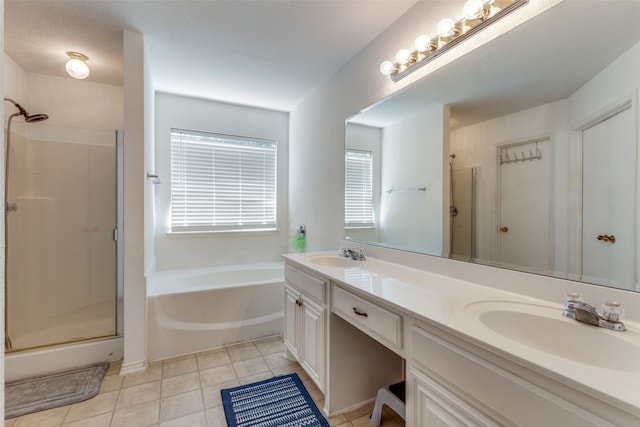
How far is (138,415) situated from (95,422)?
21 centimetres

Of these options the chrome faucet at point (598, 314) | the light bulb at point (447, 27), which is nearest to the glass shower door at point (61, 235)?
the light bulb at point (447, 27)

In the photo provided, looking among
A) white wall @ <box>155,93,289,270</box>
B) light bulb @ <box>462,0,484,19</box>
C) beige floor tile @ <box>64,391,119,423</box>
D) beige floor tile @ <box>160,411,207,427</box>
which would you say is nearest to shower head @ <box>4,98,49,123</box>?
white wall @ <box>155,93,289,270</box>

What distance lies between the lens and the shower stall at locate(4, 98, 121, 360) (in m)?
2.27

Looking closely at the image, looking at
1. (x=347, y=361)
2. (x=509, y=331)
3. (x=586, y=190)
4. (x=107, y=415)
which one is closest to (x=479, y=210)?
(x=586, y=190)

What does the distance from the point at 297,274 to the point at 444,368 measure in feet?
3.89

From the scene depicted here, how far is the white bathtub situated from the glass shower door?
18.1 inches

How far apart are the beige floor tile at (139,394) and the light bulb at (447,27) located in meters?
2.63

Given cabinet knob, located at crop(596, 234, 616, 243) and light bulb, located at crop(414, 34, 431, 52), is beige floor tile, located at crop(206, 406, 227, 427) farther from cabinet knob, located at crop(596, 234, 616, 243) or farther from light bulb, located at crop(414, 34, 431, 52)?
light bulb, located at crop(414, 34, 431, 52)

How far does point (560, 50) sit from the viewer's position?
1.09 m

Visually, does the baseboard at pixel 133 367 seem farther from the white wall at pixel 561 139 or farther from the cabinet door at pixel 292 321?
the white wall at pixel 561 139

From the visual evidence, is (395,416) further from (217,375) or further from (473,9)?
(473,9)

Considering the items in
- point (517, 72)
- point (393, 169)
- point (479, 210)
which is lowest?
point (479, 210)

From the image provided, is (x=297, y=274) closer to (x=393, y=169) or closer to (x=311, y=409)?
(x=311, y=409)

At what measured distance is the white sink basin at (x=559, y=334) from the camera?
81cm
